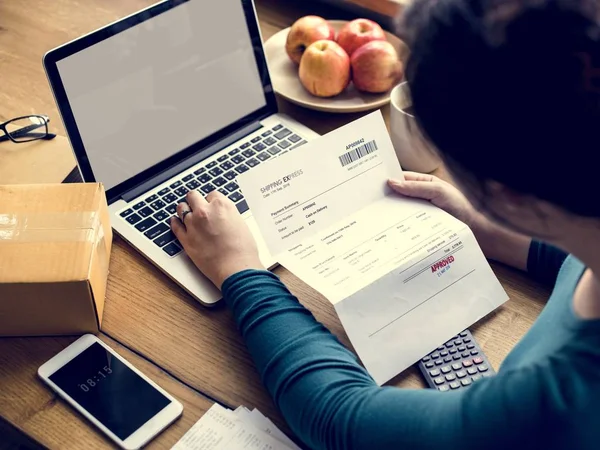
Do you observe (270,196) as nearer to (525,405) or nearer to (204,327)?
(204,327)

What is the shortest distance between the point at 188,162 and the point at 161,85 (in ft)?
0.40

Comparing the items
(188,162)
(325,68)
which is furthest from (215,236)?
(325,68)

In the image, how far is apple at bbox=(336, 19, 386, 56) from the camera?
1188 millimetres

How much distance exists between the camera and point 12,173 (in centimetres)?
101

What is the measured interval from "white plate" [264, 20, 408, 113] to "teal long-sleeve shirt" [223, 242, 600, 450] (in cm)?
41

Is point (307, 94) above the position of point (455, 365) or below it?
above

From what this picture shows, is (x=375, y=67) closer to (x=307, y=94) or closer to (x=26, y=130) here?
(x=307, y=94)

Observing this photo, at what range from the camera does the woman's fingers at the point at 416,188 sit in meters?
0.94

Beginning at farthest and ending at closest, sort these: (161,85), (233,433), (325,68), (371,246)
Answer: (325,68) → (161,85) → (371,246) → (233,433)

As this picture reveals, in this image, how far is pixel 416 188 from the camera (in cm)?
94

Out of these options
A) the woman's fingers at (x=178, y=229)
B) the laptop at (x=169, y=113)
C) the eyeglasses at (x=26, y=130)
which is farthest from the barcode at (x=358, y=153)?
the eyeglasses at (x=26, y=130)

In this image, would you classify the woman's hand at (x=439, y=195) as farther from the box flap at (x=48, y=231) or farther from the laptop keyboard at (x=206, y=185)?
the box flap at (x=48, y=231)

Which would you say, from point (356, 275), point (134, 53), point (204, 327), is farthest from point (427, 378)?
point (134, 53)

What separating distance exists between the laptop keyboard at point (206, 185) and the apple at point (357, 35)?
0.67ft
